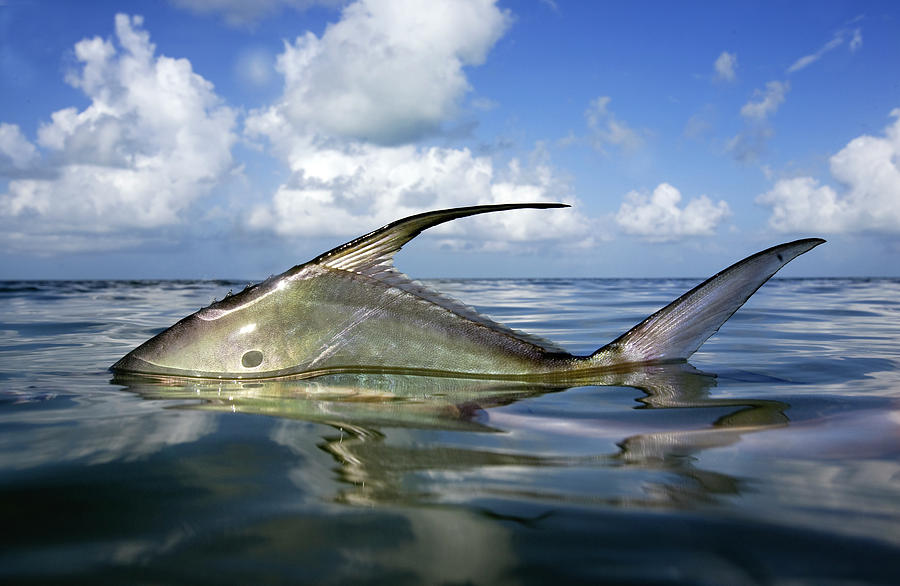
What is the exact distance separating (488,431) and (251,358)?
133cm

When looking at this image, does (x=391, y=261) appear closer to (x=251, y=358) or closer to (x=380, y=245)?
(x=380, y=245)

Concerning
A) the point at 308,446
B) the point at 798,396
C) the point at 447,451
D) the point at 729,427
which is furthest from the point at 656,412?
the point at 308,446

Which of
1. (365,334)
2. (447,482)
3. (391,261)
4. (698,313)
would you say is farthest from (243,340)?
(698,313)

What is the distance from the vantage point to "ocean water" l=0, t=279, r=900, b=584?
105 centimetres

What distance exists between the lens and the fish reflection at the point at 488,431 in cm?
137

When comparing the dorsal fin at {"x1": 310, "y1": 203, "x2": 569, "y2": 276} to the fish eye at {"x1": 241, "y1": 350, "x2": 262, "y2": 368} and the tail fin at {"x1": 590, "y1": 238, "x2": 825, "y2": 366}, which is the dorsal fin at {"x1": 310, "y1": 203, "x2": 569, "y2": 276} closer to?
the fish eye at {"x1": 241, "y1": 350, "x2": 262, "y2": 368}

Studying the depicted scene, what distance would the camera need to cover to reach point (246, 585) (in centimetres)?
98

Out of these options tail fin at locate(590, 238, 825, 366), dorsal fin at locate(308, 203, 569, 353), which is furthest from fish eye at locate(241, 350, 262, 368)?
tail fin at locate(590, 238, 825, 366)

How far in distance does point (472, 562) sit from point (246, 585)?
364mm

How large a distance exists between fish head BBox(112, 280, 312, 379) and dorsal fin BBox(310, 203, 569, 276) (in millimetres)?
260

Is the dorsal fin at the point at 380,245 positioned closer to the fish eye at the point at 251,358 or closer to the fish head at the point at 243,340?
the fish head at the point at 243,340

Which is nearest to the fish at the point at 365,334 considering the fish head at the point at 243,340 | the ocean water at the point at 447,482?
the fish head at the point at 243,340

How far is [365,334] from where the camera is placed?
2762 millimetres

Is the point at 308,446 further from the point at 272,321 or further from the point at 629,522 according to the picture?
the point at 272,321
